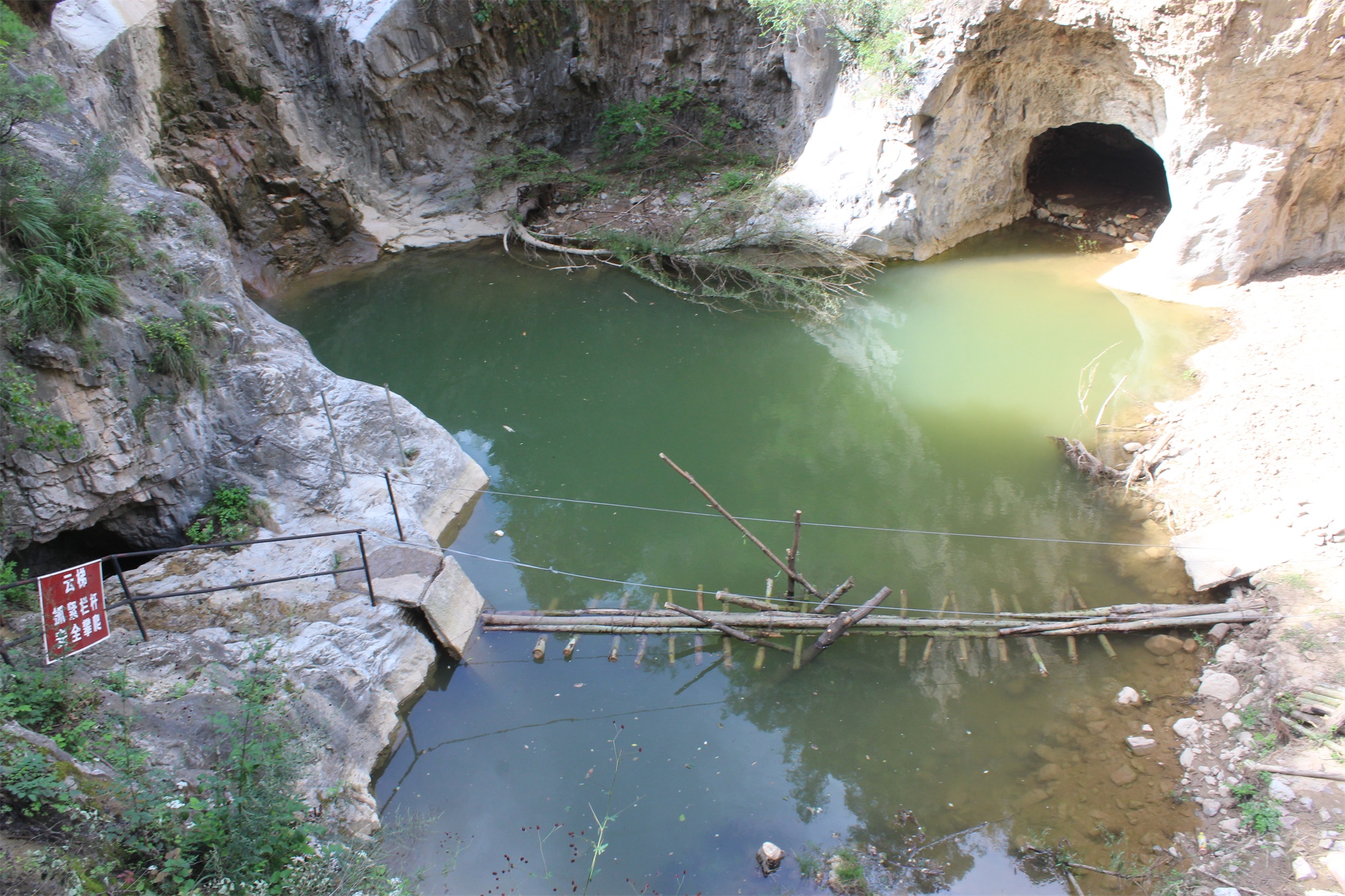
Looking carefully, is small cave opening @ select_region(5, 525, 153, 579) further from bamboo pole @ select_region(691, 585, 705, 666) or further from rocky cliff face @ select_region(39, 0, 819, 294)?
rocky cliff face @ select_region(39, 0, 819, 294)

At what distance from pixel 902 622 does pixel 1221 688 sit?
2.51 meters

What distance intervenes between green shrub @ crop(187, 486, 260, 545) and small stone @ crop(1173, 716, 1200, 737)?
314 inches

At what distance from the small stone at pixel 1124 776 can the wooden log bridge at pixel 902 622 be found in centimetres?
125

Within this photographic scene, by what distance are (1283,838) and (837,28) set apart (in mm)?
12811

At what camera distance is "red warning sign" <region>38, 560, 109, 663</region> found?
15.4 feet

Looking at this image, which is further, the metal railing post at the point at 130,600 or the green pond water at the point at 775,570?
the green pond water at the point at 775,570

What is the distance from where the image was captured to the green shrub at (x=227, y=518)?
6879 millimetres

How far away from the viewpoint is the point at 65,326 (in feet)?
19.6

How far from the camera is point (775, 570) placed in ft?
25.8

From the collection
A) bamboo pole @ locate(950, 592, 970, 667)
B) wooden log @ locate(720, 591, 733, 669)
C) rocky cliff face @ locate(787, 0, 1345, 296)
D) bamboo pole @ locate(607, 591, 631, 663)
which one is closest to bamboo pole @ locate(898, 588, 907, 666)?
bamboo pole @ locate(950, 592, 970, 667)

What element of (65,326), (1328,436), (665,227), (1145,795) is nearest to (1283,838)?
(1145,795)

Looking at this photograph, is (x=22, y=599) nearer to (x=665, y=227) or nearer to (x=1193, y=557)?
(x=1193, y=557)

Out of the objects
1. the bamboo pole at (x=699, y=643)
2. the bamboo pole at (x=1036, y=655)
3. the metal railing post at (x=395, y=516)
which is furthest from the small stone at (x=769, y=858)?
the metal railing post at (x=395, y=516)

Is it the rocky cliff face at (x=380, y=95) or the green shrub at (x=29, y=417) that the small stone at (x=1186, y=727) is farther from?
the rocky cliff face at (x=380, y=95)
